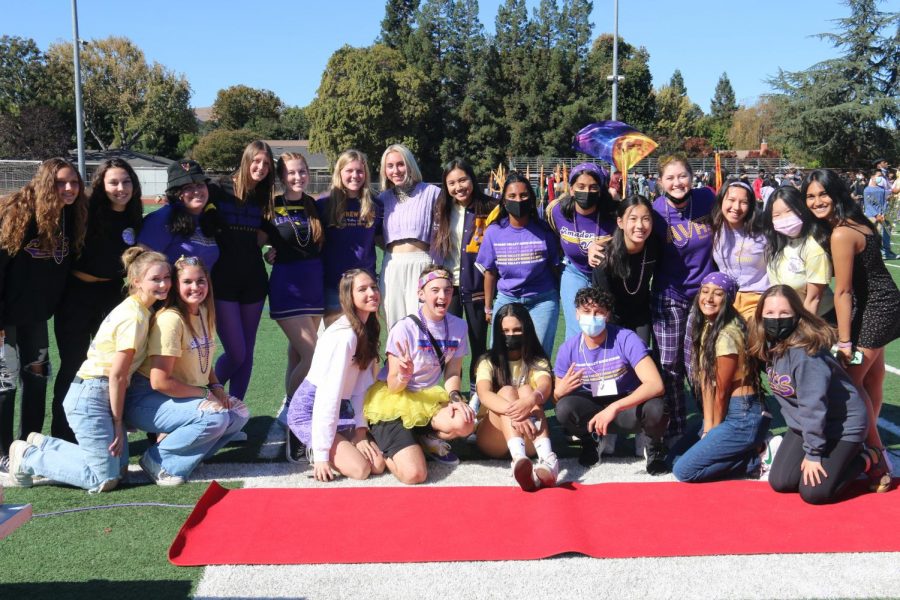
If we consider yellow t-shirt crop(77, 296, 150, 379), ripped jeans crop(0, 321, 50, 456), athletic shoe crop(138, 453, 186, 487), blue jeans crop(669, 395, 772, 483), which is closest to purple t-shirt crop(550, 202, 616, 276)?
blue jeans crop(669, 395, 772, 483)

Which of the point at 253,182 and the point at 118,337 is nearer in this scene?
the point at 118,337

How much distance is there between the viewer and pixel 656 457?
4438 mm

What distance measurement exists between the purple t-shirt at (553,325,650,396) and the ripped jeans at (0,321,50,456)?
9.60 ft

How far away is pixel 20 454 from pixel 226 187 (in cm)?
189

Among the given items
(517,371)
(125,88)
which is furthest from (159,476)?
(125,88)

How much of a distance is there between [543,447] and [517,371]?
469mm

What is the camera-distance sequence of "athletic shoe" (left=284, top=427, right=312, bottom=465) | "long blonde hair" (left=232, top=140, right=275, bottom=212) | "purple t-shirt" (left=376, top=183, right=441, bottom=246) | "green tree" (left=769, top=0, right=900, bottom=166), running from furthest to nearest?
"green tree" (left=769, top=0, right=900, bottom=166) → "purple t-shirt" (left=376, top=183, right=441, bottom=246) → "long blonde hair" (left=232, top=140, right=275, bottom=212) → "athletic shoe" (left=284, top=427, right=312, bottom=465)

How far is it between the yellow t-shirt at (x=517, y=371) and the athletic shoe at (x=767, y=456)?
48.7 inches

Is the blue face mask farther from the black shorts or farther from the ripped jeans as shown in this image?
the ripped jeans

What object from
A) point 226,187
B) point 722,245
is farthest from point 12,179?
point 722,245

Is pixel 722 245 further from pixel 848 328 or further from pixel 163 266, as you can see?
pixel 163 266

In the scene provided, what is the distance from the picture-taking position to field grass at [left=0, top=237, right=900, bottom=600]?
121 inches

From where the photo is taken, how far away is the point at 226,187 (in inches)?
194

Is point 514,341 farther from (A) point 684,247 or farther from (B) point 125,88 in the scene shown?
(B) point 125,88
